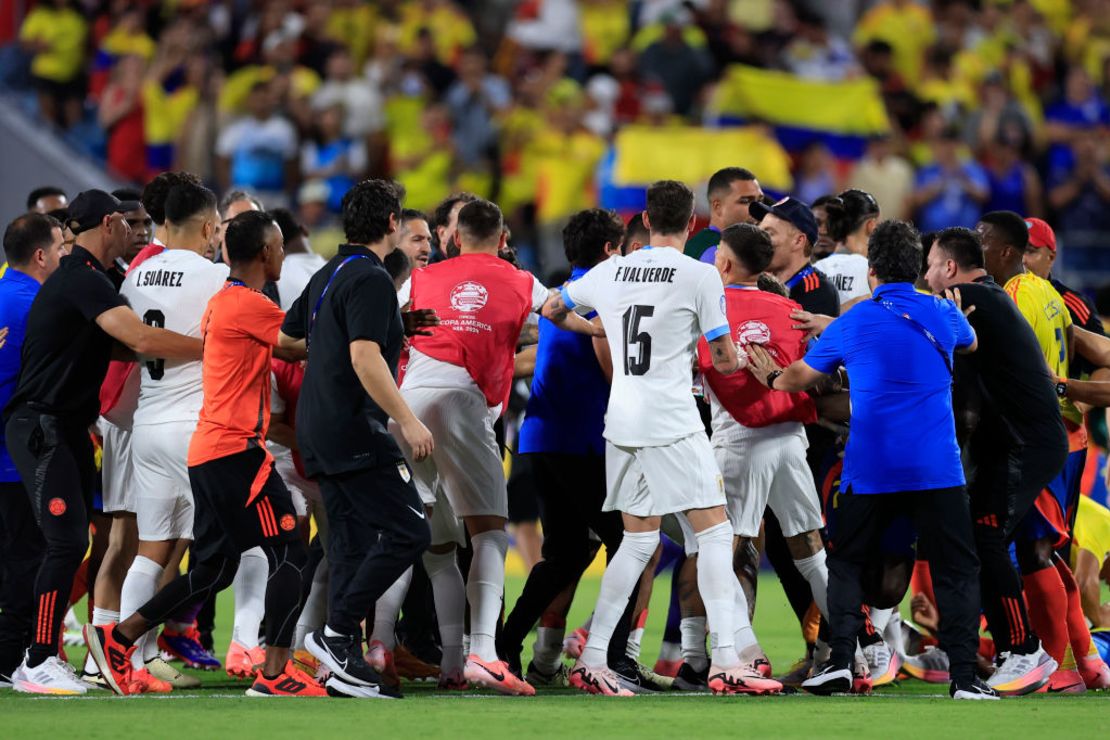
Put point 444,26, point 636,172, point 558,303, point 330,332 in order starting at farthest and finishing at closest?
point 444,26 → point 636,172 → point 558,303 → point 330,332

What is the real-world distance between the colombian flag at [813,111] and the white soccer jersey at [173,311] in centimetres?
1184

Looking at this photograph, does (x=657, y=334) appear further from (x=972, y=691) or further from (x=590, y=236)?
(x=972, y=691)

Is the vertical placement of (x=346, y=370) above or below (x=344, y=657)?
above

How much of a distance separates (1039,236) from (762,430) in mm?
2289

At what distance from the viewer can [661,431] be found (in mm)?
8516

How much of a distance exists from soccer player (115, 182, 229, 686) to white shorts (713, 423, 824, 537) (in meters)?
2.79

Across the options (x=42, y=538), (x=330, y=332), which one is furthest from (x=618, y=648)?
(x=42, y=538)

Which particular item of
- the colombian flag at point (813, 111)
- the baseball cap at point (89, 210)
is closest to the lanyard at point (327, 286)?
the baseball cap at point (89, 210)

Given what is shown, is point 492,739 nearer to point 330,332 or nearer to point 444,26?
point 330,332

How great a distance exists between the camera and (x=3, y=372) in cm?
946

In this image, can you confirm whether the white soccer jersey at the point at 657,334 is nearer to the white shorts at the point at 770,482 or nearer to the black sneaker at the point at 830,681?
the white shorts at the point at 770,482

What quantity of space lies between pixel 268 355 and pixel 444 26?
13.6 metres

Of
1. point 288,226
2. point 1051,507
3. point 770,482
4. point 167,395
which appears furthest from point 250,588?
point 1051,507

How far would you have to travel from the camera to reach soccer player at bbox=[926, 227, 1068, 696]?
29.1 feet
